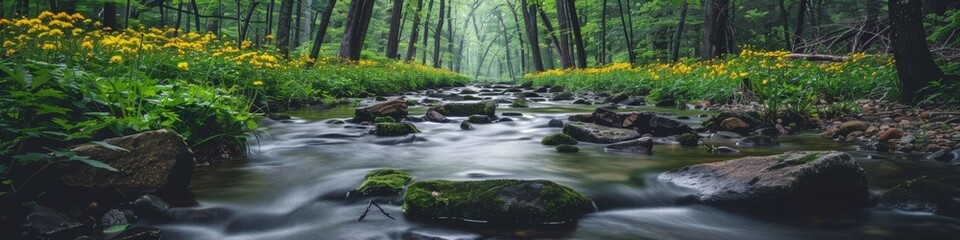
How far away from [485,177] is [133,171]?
2.28 meters

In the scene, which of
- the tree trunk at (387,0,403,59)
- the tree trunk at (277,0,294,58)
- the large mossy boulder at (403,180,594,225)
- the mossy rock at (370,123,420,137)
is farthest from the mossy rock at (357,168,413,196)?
the tree trunk at (387,0,403,59)

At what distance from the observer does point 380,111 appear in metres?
7.99

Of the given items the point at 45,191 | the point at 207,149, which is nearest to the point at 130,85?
the point at 207,149

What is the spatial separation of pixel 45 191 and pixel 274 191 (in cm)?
124

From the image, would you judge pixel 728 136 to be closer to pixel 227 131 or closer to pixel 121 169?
pixel 227 131

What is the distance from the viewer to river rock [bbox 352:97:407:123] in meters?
7.71

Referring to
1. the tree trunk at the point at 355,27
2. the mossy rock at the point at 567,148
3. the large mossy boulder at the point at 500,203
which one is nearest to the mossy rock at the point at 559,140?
the mossy rock at the point at 567,148

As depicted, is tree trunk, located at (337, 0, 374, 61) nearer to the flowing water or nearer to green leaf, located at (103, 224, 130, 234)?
the flowing water

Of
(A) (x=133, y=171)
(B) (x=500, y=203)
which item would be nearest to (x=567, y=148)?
(B) (x=500, y=203)

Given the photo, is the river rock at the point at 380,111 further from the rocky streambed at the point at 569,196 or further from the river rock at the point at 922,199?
the river rock at the point at 922,199

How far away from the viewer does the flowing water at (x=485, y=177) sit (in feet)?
9.18

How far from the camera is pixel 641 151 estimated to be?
5.32 meters

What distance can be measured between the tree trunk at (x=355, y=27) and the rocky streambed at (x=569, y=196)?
11.7 m

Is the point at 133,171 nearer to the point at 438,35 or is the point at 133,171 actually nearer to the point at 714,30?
the point at 714,30
